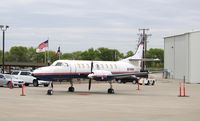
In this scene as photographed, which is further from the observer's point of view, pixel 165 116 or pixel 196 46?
pixel 196 46

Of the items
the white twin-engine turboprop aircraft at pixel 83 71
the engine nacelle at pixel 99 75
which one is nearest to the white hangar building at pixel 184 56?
the white twin-engine turboprop aircraft at pixel 83 71

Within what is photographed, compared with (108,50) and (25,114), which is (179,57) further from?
(108,50)

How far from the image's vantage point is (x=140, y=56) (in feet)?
→ 145

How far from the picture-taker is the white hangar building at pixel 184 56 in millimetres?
73125

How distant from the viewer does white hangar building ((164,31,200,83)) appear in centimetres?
7312

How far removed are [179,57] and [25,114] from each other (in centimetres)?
6558

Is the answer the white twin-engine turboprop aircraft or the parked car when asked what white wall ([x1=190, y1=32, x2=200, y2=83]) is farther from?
the parked car

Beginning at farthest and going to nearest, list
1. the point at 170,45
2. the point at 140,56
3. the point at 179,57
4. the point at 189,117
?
the point at 170,45 → the point at 179,57 → the point at 140,56 → the point at 189,117

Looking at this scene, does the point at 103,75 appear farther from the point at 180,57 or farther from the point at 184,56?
the point at 180,57

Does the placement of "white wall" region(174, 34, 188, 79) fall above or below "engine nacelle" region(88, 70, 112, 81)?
above

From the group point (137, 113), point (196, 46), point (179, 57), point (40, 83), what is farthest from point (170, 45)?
point (137, 113)

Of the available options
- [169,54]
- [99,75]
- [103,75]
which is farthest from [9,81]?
Answer: [169,54]

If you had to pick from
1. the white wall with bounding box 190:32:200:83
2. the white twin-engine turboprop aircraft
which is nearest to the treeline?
the white wall with bounding box 190:32:200:83

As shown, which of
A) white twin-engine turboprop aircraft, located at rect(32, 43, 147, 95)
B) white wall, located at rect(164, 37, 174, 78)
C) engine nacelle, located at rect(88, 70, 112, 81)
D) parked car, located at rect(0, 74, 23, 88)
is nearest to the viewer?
white twin-engine turboprop aircraft, located at rect(32, 43, 147, 95)
